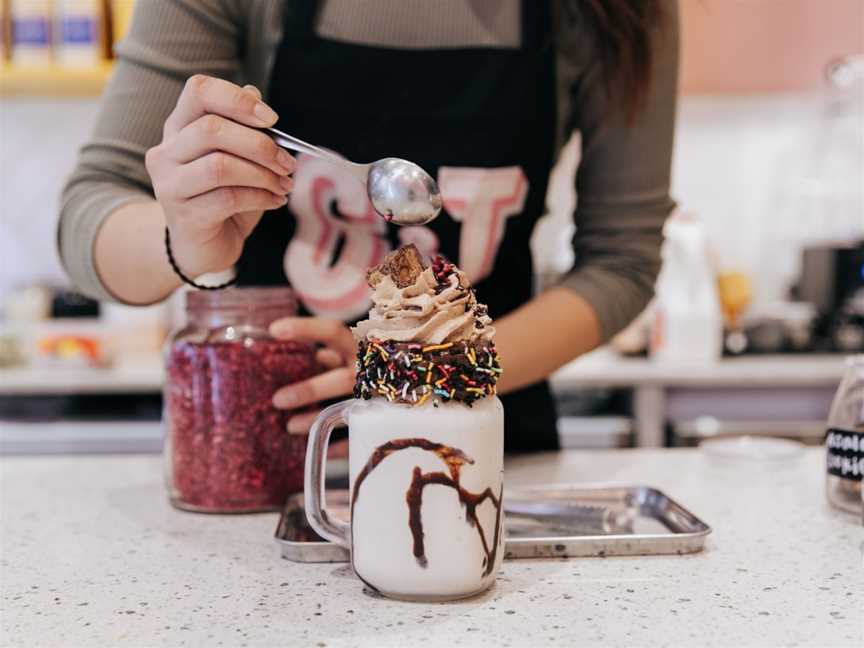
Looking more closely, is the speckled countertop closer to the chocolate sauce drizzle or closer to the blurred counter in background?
the chocolate sauce drizzle

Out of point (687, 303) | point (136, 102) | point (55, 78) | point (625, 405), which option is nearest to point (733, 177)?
point (687, 303)

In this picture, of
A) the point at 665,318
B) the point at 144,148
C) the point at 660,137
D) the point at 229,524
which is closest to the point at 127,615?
the point at 229,524

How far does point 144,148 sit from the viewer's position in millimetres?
1013

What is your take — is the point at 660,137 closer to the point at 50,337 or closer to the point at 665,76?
the point at 665,76

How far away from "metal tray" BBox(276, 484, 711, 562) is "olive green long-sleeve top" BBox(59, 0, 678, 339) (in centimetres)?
29

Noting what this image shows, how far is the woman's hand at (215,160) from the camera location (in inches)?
27.4

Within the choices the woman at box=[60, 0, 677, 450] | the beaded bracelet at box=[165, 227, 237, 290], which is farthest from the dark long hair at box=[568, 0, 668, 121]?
the beaded bracelet at box=[165, 227, 237, 290]

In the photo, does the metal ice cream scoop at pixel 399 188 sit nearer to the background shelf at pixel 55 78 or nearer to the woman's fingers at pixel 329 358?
the woman's fingers at pixel 329 358

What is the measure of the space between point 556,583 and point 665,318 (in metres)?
1.70

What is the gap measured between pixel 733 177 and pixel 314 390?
2247 millimetres

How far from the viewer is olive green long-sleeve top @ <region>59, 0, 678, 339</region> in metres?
1.01

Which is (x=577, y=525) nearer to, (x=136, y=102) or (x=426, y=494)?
(x=426, y=494)

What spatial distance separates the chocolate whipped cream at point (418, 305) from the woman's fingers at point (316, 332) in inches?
8.0

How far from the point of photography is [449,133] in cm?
112
